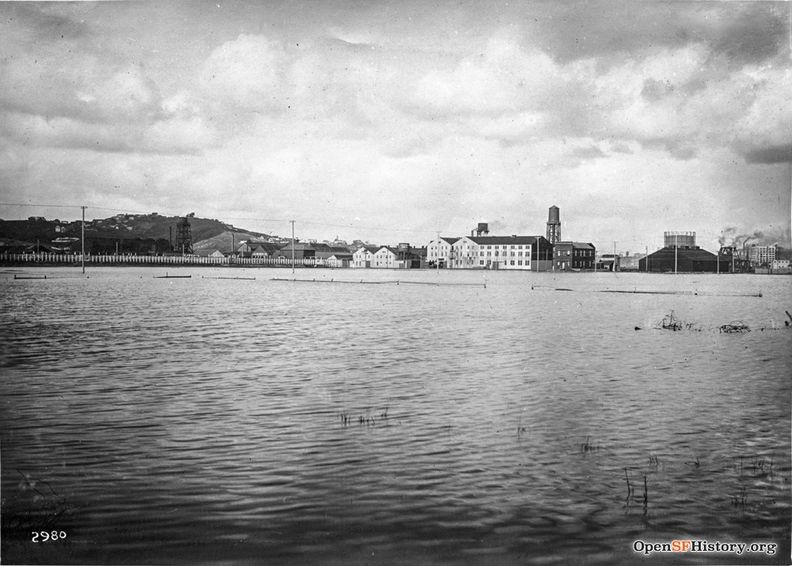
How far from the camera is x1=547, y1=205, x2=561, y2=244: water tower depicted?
19050cm

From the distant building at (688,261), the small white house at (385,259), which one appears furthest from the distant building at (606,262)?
the small white house at (385,259)

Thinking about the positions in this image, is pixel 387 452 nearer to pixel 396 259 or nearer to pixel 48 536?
pixel 48 536

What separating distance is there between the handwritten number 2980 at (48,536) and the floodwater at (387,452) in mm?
44

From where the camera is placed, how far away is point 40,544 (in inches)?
319

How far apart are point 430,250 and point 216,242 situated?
57502mm

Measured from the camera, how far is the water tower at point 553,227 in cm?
19050

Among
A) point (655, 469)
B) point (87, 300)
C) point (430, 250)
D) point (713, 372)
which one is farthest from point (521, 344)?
point (430, 250)

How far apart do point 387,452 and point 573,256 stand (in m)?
175

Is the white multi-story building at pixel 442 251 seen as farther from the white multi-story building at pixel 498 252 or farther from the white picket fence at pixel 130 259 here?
the white picket fence at pixel 130 259

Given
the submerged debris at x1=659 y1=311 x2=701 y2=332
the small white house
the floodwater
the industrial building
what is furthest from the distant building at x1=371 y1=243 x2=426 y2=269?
the floodwater

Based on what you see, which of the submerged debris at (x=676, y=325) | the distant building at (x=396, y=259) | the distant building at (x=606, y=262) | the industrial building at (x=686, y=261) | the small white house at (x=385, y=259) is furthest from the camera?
the small white house at (x=385, y=259)

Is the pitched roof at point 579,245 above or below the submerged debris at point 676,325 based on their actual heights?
above

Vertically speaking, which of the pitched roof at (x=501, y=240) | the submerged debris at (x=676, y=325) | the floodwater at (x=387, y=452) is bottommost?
the floodwater at (x=387, y=452)

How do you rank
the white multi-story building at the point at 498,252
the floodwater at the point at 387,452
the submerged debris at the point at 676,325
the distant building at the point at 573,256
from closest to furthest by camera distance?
the floodwater at the point at 387,452 < the submerged debris at the point at 676,325 < the distant building at the point at 573,256 < the white multi-story building at the point at 498,252
